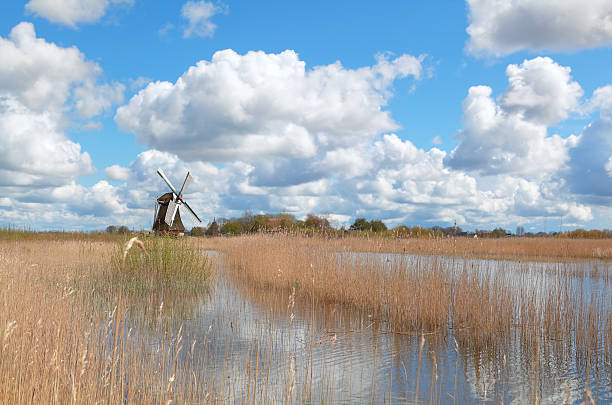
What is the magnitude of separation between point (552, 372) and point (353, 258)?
4.76 meters

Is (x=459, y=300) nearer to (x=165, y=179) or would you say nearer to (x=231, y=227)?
(x=165, y=179)

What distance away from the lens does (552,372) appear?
209 inches

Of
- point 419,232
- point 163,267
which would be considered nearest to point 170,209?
point 163,267

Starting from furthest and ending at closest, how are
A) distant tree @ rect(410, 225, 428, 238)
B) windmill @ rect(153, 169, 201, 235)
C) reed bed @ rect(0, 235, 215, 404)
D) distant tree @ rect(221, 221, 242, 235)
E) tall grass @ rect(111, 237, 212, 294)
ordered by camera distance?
distant tree @ rect(221, 221, 242, 235), windmill @ rect(153, 169, 201, 235), tall grass @ rect(111, 237, 212, 294), distant tree @ rect(410, 225, 428, 238), reed bed @ rect(0, 235, 215, 404)

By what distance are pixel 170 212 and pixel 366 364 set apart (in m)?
23.0

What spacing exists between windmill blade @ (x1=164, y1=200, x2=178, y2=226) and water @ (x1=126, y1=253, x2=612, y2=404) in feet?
63.1

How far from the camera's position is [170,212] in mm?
26609

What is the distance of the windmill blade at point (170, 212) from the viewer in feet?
86.3

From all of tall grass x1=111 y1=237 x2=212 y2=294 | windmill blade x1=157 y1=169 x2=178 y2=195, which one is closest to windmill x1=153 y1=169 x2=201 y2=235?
windmill blade x1=157 y1=169 x2=178 y2=195

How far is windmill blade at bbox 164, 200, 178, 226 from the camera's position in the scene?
26.3m

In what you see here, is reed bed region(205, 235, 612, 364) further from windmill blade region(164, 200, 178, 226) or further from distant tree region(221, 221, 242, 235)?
distant tree region(221, 221, 242, 235)

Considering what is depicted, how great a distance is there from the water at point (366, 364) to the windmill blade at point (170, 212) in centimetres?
1925

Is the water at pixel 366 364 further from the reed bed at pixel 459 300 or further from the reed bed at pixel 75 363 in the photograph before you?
the reed bed at pixel 75 363

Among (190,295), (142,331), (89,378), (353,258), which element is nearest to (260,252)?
(190,295)
